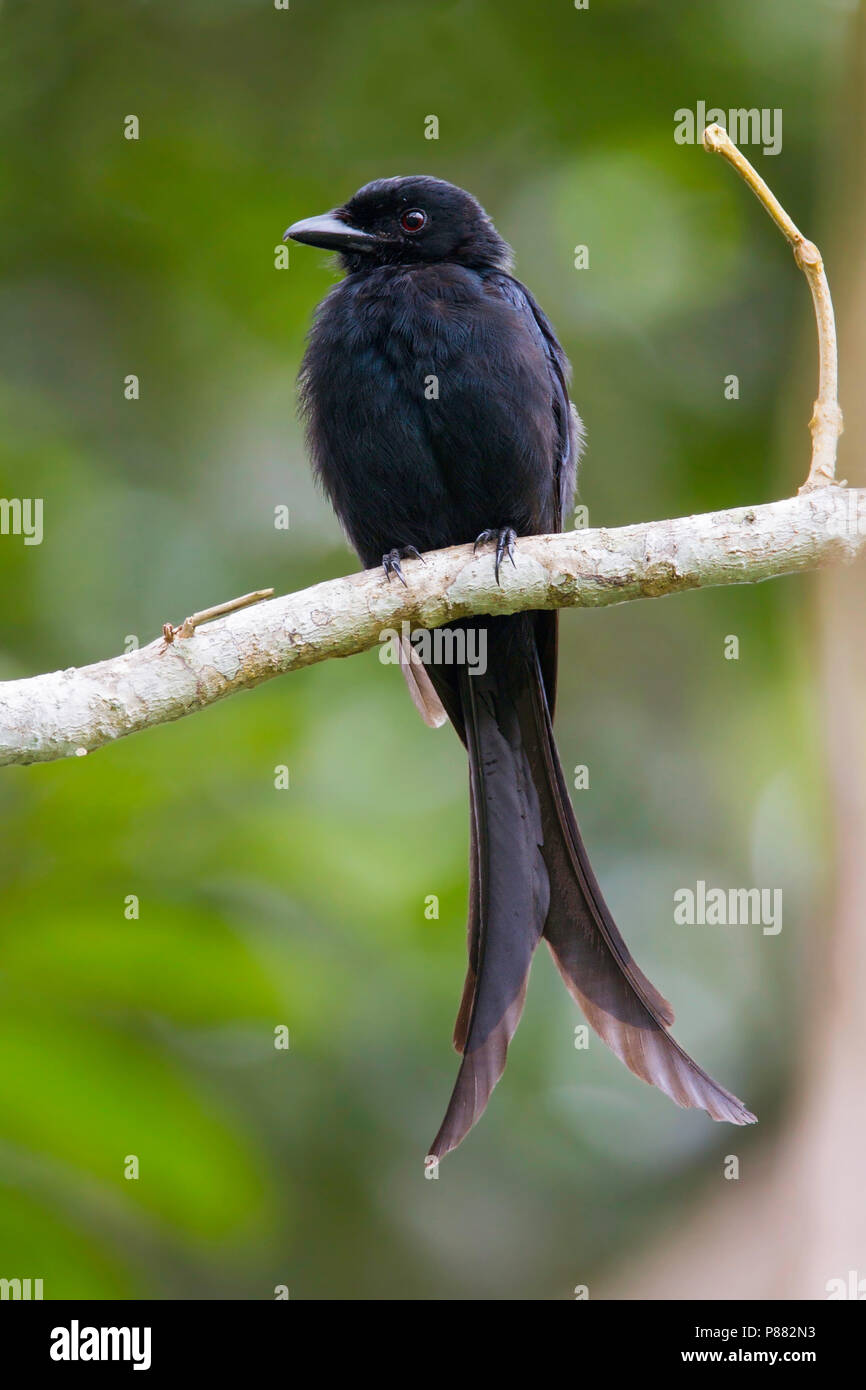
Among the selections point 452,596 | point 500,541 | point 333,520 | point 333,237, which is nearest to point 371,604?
point 452,596

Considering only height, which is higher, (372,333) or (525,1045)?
(372,333)

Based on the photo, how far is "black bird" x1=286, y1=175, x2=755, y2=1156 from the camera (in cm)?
324

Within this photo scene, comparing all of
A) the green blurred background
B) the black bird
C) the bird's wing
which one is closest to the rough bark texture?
the black bird

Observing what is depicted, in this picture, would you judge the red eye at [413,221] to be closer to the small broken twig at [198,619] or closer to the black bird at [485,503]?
the black bird at [485,503]

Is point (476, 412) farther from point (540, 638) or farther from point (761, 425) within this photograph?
point (761, 425)

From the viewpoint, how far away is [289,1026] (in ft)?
9.87

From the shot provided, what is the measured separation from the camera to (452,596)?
3041 mm

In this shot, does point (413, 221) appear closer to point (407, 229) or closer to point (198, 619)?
point (407, 229)

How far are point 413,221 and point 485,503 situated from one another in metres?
0.89

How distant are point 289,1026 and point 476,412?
1.47m

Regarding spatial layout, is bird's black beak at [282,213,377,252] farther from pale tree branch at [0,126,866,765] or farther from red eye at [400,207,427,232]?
pale tree branch at [0,126,866,765]

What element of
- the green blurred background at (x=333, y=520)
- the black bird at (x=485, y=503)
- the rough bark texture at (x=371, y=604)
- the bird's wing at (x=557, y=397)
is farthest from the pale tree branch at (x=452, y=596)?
the green blurred background at (x=333, y=520)

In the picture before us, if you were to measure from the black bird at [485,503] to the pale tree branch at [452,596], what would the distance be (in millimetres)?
158

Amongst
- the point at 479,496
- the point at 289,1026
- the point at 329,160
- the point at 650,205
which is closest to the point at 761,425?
the point at 650,205
